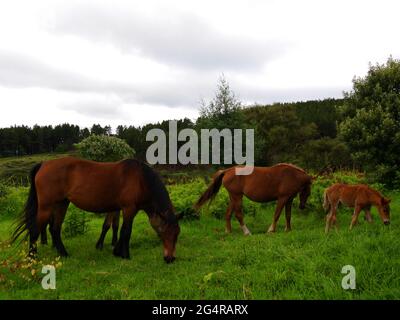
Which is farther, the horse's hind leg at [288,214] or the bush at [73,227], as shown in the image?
the bush at [73,227]

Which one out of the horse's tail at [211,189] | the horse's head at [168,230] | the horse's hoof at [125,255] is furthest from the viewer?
the horse's tail at [211,189]

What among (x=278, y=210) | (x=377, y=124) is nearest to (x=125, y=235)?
(x=278, y=210)

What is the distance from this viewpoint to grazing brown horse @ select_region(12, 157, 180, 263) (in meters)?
9.39

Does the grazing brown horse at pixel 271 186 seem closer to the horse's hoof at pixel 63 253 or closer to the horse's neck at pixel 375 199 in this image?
the horse's neck at pixel 375 199

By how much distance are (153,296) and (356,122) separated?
12440 millimetres

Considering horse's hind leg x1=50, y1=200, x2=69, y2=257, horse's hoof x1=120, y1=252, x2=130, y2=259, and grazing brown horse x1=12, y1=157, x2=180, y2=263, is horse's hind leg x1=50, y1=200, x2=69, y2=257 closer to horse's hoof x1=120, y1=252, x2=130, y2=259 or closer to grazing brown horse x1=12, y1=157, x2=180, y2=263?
grazing brown horse x1=12, y1=157, x2=180, y2=263

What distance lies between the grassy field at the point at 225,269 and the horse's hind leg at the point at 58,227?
36cm

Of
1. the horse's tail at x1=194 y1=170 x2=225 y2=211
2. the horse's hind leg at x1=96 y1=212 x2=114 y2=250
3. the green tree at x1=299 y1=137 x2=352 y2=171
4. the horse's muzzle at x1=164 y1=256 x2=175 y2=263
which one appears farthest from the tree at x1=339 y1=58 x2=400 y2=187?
the green tree at x1=299 y1=137 x2=352 y2=171

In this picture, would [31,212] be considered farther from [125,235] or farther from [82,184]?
[125,235]

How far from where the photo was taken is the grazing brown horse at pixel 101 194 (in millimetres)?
9391

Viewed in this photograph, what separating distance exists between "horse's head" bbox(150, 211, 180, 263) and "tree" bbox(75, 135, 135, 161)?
553 inches

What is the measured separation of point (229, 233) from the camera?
12.2m

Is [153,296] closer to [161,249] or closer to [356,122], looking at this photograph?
[161,249]

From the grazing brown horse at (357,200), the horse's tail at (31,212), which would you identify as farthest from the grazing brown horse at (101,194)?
the grazing brown horse at (357,200)
